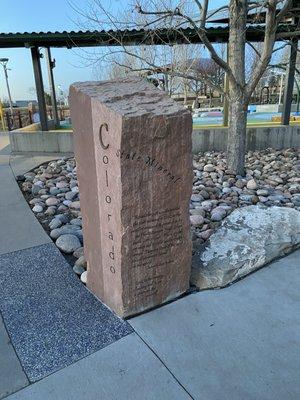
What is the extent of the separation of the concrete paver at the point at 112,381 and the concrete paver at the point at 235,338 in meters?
0.08

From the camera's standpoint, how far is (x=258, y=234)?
303 centimetres

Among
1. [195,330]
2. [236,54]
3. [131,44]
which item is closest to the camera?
[195,330]

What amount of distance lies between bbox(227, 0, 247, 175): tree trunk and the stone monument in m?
3.41

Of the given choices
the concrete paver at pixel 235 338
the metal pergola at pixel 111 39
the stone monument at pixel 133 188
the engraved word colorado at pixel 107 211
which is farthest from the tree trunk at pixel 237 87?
the engraved word colorado at pixel 107 211

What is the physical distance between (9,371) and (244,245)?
1.94 meters

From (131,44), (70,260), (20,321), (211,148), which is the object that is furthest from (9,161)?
(20,321)

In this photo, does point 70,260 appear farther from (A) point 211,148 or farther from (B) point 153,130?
(A) point 211,148

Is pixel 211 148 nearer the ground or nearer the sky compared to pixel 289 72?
nearer the ground

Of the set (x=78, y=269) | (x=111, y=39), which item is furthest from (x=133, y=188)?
(x=111, y=39)

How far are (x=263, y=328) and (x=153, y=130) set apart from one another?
1.39 meters

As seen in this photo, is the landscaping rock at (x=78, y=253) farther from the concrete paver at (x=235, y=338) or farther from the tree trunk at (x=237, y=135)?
the tree trunk at (x=237, y=135)

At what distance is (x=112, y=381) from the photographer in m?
1.76

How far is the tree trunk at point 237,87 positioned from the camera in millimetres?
5162

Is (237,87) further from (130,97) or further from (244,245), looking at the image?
(130,97)
